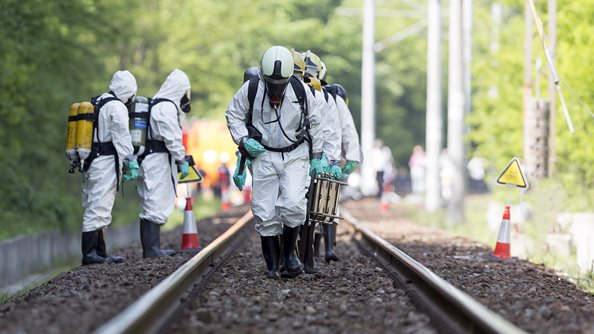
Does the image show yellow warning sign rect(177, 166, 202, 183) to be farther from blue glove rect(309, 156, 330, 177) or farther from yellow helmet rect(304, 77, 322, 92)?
blue glove rect(309, 156, 330, 177)

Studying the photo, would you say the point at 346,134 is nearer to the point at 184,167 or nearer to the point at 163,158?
the point at 184,167

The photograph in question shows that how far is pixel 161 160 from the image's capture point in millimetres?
12758

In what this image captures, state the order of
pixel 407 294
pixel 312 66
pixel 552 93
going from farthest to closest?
pixel 552 93 < pixel 312 66 < pixel 407 294

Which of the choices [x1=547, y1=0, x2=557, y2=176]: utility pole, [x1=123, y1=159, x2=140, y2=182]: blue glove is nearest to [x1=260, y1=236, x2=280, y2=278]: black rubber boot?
[x1=123, y1=159, x2=140, y2=182]: blue glove

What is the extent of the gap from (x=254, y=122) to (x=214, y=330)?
342 cm

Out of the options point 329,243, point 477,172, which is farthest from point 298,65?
point 477,172

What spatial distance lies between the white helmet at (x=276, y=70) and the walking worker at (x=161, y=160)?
2.73 meters

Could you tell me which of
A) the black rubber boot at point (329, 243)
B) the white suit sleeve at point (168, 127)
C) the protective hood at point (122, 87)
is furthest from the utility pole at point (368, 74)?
the protective hood at point (122, 87)

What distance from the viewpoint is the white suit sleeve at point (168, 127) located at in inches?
496

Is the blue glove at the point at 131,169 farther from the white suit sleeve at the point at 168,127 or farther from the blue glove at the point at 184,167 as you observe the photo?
the blue glove at the point at 184,167

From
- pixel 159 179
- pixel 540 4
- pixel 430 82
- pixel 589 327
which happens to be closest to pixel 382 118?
pixel 430 82

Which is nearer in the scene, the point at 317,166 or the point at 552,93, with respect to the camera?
the point at 317,166

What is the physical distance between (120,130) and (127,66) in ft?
78.7

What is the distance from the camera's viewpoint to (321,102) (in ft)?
36.1
